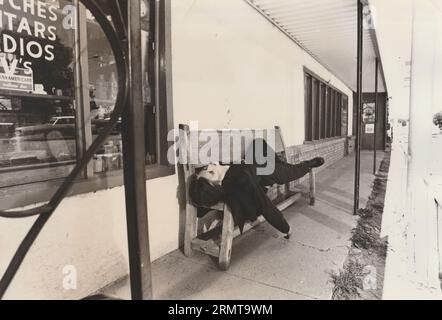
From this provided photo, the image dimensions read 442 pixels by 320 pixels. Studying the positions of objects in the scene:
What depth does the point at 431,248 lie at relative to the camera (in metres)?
2.62

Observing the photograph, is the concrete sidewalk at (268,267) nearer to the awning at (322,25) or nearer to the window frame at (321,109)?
the awning at (322,25)

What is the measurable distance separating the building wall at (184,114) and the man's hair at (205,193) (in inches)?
9.0

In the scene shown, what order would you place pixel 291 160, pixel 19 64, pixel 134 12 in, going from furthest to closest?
pixel 291 160 → pixel 19 64 → pixel 134 12

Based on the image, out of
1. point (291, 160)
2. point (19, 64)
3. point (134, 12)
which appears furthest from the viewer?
point (291, 160)

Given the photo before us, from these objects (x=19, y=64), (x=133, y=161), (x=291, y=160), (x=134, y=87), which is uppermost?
(x=19, y=64)

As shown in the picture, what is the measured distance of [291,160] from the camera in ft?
17.1

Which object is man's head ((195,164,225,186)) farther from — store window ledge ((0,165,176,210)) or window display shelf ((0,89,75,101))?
window display shelf ((0,89,75,101))

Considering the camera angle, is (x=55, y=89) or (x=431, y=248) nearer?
(x=55, y=89)

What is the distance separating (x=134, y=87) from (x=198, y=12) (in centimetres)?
215

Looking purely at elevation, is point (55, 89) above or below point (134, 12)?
below

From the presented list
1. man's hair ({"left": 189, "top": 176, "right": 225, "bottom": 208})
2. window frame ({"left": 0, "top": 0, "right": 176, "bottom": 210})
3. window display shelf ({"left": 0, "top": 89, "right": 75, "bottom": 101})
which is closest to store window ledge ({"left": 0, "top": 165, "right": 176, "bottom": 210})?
window frame ({"left": 0, "top": 0, "right": 176, "bottom": 210})

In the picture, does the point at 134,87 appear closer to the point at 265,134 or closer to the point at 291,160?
the point at 265,134

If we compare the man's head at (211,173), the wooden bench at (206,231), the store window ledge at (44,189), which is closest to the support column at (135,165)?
the store window ledge at (44,189)

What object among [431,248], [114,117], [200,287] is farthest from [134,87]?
[431,248]
